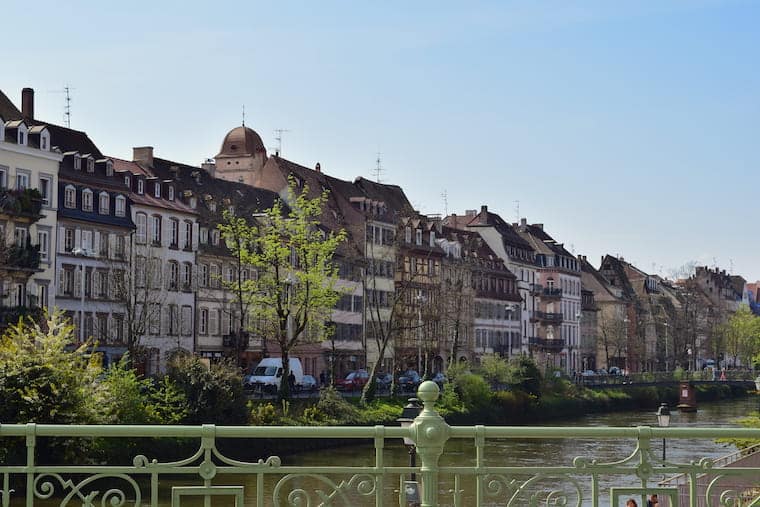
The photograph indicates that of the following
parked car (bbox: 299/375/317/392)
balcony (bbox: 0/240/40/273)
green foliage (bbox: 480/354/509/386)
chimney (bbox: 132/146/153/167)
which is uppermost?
chimney (bbox: 132/146/153/167)

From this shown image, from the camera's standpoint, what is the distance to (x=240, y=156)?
8525 centimetres

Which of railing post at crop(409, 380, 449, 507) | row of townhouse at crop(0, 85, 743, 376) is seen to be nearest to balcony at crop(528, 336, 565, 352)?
row of townhouse at crop(0, 85, 743, 376)

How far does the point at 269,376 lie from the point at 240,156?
25.7 meters

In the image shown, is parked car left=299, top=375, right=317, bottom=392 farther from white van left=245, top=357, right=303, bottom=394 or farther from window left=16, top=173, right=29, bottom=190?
window left=16, top=173, right=29, bottom=190

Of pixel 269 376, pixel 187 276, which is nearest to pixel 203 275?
pixel 187 276

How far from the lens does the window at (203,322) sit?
69.8 meters

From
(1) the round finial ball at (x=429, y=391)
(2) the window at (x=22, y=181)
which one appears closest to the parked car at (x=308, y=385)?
(2) the window at (x=22, y=181)

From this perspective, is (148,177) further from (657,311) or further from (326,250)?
(657,311)

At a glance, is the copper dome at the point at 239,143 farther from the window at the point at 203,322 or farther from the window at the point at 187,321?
the window at the point at 187,321

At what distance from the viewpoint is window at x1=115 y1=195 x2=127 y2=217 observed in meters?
63.7

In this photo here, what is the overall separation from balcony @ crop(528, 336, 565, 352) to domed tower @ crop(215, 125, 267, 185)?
1716 inches

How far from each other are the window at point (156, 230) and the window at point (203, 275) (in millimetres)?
4287

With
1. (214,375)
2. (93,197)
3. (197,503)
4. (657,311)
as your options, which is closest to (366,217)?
(93,197)

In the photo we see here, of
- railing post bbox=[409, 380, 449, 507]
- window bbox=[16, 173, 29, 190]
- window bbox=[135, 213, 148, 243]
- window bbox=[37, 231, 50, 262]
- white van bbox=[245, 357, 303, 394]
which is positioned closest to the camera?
railing post bbox=[409, 380, 449, 507]
